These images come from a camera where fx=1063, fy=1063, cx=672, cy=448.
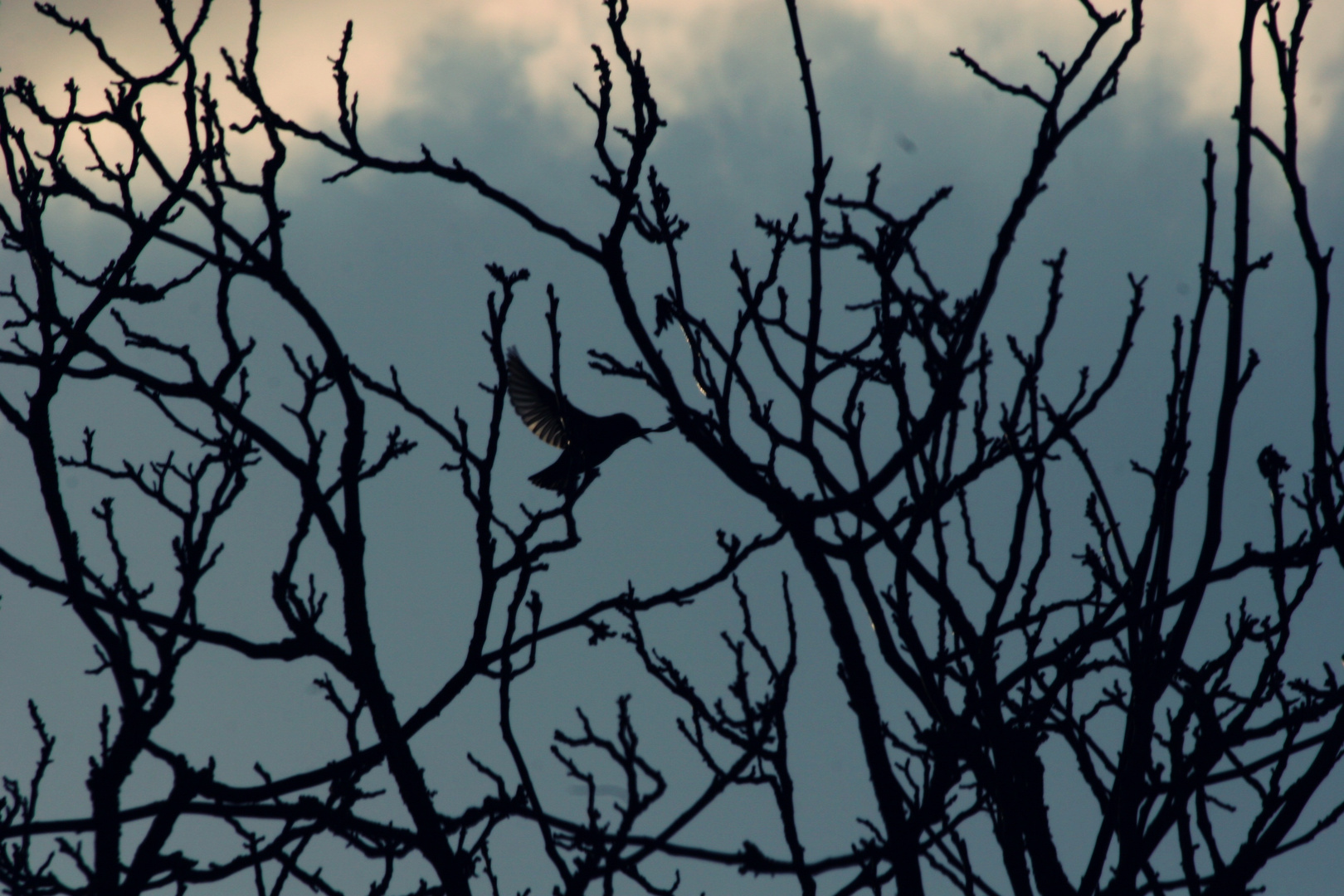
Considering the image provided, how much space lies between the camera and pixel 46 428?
3521mm

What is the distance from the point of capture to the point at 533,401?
7461mm

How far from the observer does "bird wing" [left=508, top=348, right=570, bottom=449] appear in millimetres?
7266

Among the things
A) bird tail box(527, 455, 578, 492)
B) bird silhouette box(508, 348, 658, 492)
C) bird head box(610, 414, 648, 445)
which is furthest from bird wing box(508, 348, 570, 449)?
bird head box(610, 414, 648, 445)

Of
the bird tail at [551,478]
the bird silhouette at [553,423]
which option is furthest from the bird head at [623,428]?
the bird tail at [551,478]

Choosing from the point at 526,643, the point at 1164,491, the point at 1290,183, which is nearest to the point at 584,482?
the point at 526,643

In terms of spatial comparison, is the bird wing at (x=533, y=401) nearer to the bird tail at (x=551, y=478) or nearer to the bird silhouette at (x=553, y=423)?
the bird silhouette at (x=553, y=423)

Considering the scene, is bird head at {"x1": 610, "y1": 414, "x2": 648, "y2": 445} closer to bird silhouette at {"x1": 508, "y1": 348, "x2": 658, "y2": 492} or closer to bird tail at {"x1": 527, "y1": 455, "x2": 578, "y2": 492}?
bird silhouette at {"x1": 508, "y1": 348, "x2": 658, "y2": 492}

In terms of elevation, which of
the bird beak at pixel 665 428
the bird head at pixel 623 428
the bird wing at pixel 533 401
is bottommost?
the bird beak at pixel 665 428

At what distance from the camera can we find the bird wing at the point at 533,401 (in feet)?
23.8

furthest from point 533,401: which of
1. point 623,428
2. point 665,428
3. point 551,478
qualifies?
point 665,428

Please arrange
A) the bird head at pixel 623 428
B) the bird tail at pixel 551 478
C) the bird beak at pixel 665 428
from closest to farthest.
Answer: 1. the bird beak at pixel 665 428
2. the bird head at pixel 623 428
3. the bird tail at pixel 551 478

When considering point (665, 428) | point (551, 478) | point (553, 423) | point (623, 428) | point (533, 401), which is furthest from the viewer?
point (553, 423)

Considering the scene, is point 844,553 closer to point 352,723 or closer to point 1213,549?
point 1213,549

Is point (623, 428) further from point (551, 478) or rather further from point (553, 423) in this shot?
point (553, 423)
